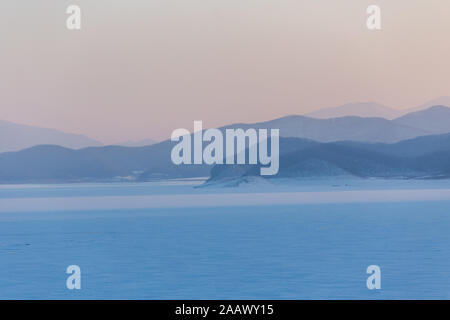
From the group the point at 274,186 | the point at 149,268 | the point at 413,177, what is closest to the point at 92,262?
the point at 149,268

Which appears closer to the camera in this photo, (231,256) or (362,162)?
(231,256)

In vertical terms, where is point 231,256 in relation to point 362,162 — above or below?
below

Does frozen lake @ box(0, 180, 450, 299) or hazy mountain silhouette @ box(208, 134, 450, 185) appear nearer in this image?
frozen lake @ box(0, 180, 450, 299)

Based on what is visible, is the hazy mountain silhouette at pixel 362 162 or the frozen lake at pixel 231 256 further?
the hazy mountain silhouette at pixel 362 162

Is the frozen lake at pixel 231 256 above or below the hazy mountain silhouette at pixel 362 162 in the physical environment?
below

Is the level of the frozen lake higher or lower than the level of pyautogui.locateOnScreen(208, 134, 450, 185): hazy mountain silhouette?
lower
